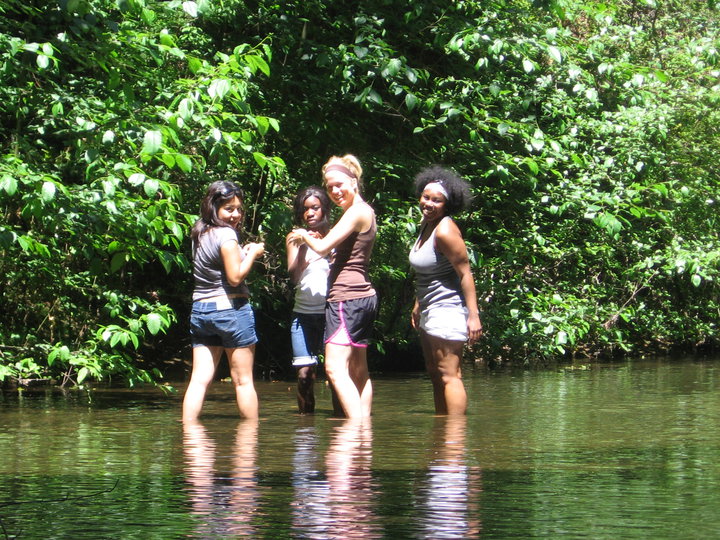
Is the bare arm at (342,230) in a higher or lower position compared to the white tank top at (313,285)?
higher

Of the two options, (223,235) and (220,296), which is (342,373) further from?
(223,235)

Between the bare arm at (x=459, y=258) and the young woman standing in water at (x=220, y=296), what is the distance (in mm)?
1204

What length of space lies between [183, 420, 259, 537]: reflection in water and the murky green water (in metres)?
0.01

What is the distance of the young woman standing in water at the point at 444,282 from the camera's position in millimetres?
7766

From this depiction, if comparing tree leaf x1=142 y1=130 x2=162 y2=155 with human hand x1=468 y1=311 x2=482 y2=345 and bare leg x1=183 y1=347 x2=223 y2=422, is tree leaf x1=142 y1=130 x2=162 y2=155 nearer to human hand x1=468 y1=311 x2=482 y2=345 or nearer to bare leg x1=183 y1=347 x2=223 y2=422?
bare leg x1=183 y1=347 x2=223 y2=422

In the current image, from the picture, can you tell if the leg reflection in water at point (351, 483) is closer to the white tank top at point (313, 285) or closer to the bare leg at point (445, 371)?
the bare leg at point (445, 371)

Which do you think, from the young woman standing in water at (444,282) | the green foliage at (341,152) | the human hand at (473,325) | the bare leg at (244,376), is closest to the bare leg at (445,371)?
the young woman standing in water at (444,282)

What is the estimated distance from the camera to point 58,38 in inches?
321

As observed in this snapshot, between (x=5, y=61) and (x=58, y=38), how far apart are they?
41 cm

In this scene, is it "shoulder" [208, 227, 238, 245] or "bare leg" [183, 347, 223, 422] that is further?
"bare leg" [183, 347, 223, 422]

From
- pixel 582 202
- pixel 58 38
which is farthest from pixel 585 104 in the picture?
pixel 58 38

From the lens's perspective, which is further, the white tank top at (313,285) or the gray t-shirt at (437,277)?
the white tank top at (313,285)

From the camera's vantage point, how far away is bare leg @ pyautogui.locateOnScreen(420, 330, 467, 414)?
7918 millimetres

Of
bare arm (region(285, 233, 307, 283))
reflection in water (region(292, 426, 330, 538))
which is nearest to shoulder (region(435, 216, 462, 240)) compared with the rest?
bare arm (region(285, 233, 307, 283))
